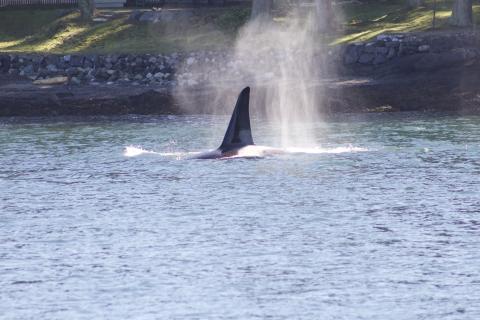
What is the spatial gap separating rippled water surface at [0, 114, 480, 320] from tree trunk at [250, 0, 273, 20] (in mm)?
26627

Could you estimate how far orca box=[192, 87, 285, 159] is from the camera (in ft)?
143

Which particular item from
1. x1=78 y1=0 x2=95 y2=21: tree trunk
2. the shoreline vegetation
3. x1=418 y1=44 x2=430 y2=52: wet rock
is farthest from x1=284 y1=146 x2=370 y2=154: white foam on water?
x1=78 y1=0 x2=95 y2=21: tree trunk

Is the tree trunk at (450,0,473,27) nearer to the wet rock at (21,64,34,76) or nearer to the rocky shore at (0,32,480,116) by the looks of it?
the rocky shore at (0,32,480,116)

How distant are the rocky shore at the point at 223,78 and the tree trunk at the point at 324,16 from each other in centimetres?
419

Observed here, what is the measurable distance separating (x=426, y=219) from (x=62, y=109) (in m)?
36.9

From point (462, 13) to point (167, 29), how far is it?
19527 millimetres

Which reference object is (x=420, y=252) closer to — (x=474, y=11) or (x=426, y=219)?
(x=426, y=219)

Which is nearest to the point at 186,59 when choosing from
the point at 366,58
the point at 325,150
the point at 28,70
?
the point at 28,70

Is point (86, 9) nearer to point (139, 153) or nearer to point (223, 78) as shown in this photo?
point (223, 78)

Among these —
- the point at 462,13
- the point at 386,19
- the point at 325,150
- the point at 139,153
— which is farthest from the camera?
the point at 386,19

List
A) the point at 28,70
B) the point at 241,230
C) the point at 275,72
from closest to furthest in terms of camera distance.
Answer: the point at 241,230
the point at 275,72
the point at 28,70

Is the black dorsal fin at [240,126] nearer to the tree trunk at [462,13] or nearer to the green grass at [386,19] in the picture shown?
the green grass at [386,19]

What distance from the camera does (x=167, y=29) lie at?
83625 millimetres

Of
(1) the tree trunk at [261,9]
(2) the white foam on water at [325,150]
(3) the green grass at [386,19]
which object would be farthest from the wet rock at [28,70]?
(2) the white foam on water at [325,150]
